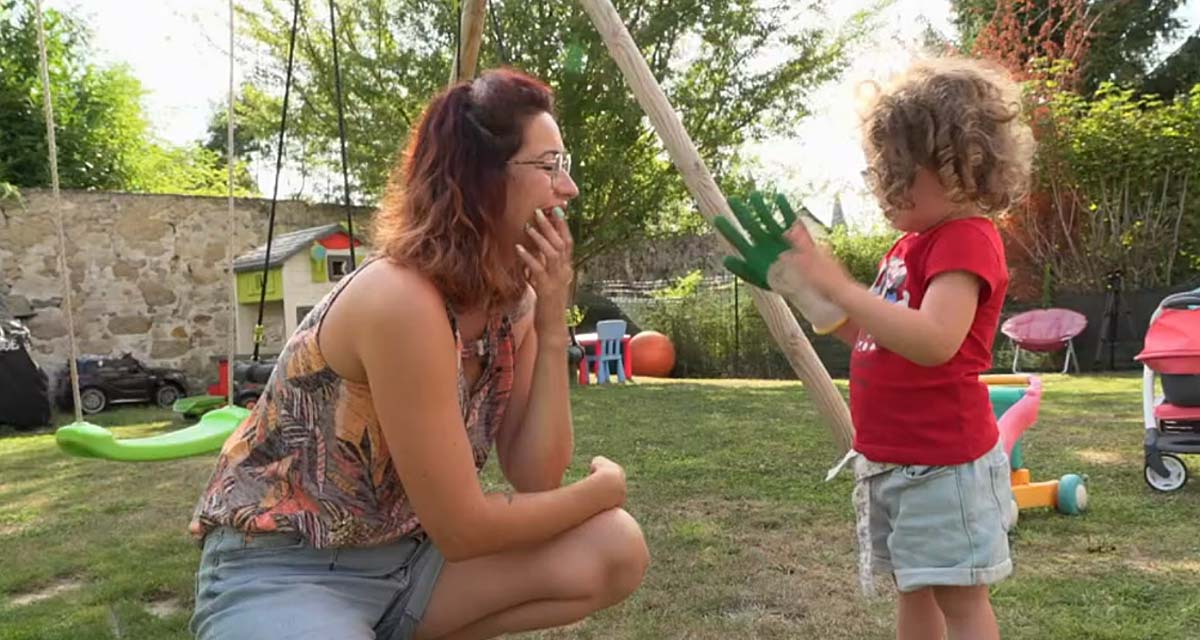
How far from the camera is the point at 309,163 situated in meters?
10.2

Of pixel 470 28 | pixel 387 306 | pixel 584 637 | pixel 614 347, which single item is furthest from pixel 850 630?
pixel 614 347

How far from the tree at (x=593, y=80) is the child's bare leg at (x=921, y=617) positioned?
7079 mm

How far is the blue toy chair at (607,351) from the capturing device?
856cm

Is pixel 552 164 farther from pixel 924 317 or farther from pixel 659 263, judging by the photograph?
pixel 659 263

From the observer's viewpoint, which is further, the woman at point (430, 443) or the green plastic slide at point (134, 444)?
the green plastic slide at point (134, 444)

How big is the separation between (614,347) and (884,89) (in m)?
7.19

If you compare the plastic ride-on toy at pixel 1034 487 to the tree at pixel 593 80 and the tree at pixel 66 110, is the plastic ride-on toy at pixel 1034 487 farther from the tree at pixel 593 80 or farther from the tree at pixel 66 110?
the tree at pixel 66 110

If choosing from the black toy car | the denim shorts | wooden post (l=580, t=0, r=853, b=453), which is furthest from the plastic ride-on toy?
the black toy car

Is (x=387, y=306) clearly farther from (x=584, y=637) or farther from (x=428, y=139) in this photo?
(x=584, y=637)

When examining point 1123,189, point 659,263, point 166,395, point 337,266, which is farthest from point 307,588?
point 659,263

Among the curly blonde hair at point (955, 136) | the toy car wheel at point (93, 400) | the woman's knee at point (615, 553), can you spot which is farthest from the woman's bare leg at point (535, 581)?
the toy car wheel at point (93, 400)

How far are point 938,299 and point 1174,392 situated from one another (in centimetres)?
245

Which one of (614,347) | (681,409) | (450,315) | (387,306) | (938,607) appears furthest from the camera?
(614,347)

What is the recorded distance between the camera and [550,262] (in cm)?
148
